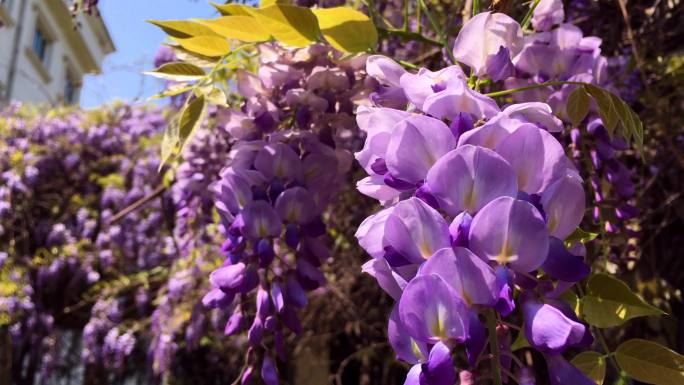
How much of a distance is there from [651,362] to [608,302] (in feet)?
0.17

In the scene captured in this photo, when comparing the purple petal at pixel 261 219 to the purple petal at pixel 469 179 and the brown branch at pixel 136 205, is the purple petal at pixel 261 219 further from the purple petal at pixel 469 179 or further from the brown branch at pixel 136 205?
the brown branch at pixel 136 205

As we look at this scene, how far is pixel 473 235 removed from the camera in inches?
16.6

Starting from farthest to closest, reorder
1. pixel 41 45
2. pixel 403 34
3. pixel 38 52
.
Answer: pixel 41 45
pixel 38 52
pixel 403 34

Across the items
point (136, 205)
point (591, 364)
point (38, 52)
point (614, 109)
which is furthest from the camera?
point (38, 52)

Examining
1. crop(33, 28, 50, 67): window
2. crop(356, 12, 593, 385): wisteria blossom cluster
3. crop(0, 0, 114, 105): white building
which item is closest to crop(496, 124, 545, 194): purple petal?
crop(356, 12, 593, 385): wisteria blossom cluster

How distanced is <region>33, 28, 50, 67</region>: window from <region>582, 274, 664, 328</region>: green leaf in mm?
11781

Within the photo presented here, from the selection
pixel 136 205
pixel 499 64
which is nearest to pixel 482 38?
pixel 499 64

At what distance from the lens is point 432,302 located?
0.41 m

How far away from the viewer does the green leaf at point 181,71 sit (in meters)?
0.83

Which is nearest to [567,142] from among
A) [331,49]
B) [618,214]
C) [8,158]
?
[618,214]

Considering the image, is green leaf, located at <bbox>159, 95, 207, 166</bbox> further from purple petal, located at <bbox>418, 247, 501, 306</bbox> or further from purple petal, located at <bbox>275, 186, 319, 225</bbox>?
purple petal, located at <bbox>418, 247, 501, 306</bbox>

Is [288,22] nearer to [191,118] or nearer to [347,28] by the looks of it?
[347,28]

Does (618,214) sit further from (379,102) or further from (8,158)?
(8,158)

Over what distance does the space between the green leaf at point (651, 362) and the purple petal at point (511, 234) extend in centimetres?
13
